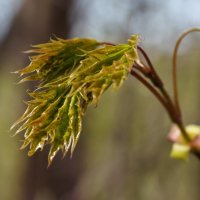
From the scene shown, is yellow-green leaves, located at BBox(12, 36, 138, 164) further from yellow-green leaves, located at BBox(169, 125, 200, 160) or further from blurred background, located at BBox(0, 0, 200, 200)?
blurred background, located at BBox(0, 0, 200, 200)

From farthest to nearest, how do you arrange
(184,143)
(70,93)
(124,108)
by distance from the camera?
(124,108)
(184,143)
(70,93)

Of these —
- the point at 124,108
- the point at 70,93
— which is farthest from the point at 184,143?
the point at 124,108

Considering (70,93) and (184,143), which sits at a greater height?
(70,93)

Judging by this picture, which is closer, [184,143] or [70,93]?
[70,93]

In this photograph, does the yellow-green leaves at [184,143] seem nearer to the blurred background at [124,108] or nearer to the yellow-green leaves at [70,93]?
the yellow-green leaves at [70,93]

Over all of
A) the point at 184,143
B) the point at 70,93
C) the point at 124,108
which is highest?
the point at 70,93

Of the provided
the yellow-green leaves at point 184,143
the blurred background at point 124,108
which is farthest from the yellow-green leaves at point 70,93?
the blurred background at point 124,108

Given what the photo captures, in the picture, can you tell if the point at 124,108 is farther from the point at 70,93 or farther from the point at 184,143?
the point at 70,93

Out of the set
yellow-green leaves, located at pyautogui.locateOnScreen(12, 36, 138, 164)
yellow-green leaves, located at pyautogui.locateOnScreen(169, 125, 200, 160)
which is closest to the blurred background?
yellow-green leaves, located at pyautogui.locateOnScreen(169, 125, 200, 160)
